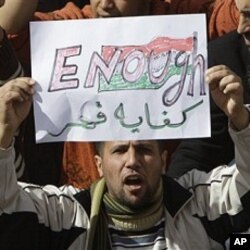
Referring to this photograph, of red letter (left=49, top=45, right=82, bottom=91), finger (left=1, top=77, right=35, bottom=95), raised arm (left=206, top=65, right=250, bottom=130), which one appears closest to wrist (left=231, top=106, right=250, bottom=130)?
raised arm (left=206, top=65, right=250, bottom=130)

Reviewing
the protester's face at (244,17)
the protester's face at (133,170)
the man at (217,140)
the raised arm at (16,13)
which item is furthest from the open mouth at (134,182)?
the raised arm at (16,13)

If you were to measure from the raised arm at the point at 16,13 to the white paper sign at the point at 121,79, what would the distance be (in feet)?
1.67

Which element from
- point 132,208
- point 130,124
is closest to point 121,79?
point 130,124

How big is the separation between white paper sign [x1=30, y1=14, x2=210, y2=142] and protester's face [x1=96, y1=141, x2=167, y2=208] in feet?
0.47

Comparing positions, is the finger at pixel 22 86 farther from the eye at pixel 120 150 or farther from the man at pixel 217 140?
the man at pixel 217 140

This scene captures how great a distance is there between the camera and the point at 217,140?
3480mm

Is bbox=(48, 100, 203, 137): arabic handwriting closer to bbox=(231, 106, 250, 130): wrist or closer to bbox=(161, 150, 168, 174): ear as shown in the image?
bbox=(231, 106, 250, 130): wrist

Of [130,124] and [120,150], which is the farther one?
[120,150]

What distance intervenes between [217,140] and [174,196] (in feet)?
0.97

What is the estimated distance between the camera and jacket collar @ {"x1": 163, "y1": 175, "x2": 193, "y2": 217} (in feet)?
10.6

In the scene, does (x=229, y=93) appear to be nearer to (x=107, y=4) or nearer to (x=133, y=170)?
(x=133, y=170)

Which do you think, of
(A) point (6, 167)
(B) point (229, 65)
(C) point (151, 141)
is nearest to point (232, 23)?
(B) point (229, 65)

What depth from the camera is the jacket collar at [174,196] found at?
3.25 m

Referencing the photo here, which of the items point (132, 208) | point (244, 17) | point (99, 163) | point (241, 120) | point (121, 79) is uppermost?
point (244, 17)
